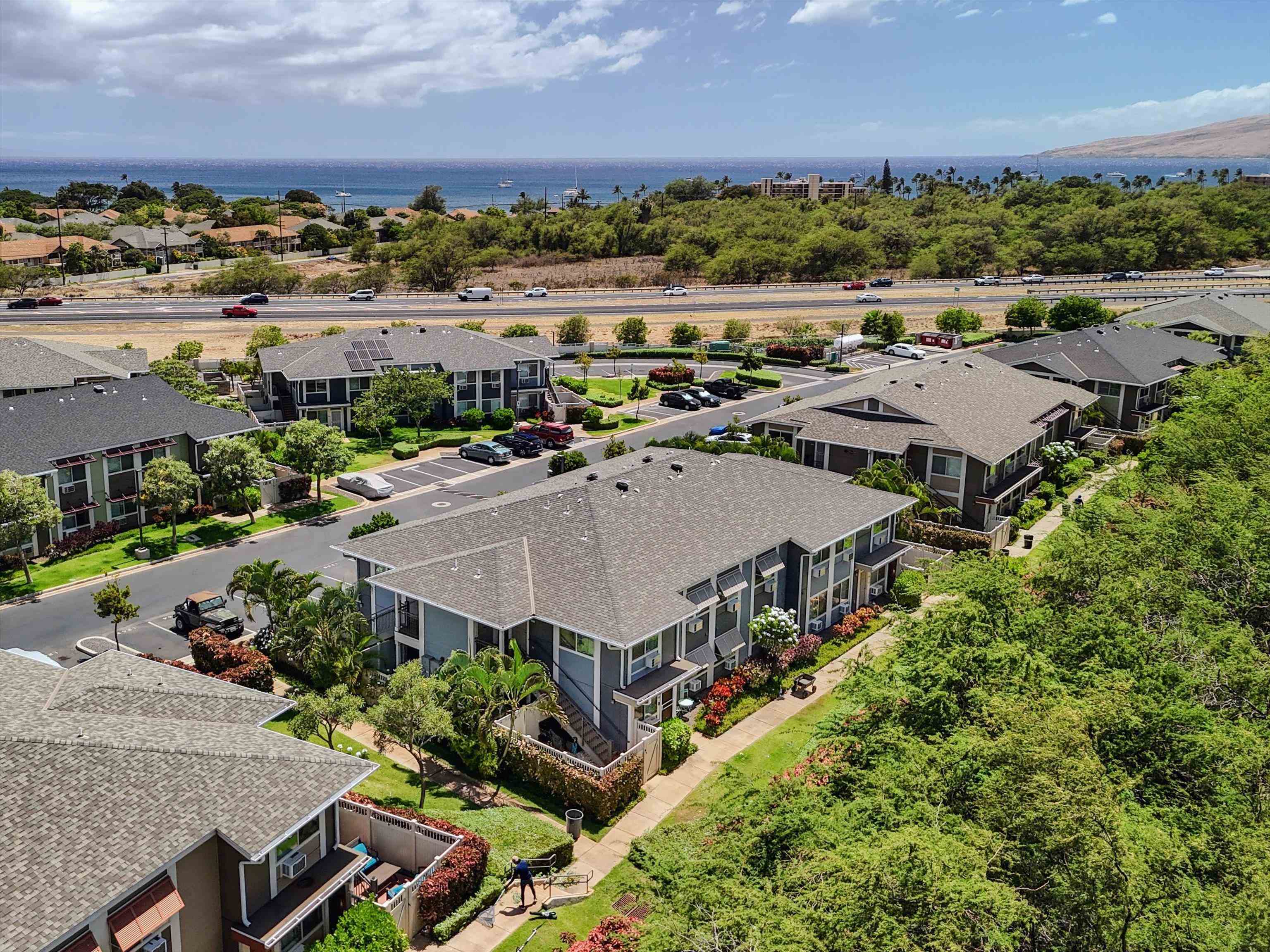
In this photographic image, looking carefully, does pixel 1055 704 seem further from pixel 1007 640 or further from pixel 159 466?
pixel 159 466

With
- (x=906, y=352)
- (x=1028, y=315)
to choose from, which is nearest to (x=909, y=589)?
(x=906, y=352)

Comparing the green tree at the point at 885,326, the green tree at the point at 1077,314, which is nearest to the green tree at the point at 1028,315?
the green tree at the point at 1077,314

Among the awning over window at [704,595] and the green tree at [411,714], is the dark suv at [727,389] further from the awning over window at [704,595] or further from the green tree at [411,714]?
the green tree at [411,714]

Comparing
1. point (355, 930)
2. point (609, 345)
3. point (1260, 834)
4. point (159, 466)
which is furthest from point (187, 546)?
point (609, 345)

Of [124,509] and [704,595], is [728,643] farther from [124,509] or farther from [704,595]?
[124,509]

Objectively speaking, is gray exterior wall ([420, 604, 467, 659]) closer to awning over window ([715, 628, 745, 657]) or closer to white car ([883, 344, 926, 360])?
awning over window ([715, 628, 745, 657])

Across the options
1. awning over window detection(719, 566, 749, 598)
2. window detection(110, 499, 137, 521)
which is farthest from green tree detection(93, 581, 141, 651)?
awning over window detection(719, 566, 749, 598)
